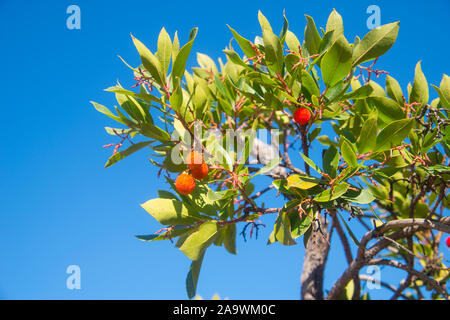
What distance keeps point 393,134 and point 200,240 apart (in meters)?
0.92

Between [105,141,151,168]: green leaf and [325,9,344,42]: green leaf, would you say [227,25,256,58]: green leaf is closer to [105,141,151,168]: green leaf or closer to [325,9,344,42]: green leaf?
[325,9,344,42]: green leaf

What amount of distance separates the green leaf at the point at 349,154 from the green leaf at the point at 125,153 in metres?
0.88

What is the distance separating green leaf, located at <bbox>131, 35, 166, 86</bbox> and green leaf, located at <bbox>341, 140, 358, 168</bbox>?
821 millimetres

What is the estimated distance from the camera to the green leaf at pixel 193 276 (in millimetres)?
1887

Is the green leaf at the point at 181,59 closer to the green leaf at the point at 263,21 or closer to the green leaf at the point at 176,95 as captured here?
the green leaf at the point at 176,95

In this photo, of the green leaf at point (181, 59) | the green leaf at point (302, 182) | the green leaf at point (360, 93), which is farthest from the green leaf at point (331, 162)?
the green leaf at point (181, 59)

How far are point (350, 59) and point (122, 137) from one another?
105cm

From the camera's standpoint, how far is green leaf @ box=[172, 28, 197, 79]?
1.70m

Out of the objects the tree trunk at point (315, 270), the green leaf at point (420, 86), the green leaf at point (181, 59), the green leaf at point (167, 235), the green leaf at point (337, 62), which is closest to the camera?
the green leaf at point (337, 62)

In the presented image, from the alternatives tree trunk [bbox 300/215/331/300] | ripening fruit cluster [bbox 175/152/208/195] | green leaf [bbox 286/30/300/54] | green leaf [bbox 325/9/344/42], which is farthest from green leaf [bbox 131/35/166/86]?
tree trunk [bbox 300/215/331/300]

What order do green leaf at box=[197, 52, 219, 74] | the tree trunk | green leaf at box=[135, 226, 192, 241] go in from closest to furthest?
green leaf at box=[135, 226, 192, 241]
green leaf at box=[197, 52, 219, 74]
the tree trunk

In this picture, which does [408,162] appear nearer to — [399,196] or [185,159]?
[399,196]

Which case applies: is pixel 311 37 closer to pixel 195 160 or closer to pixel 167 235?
pixel 195 160
